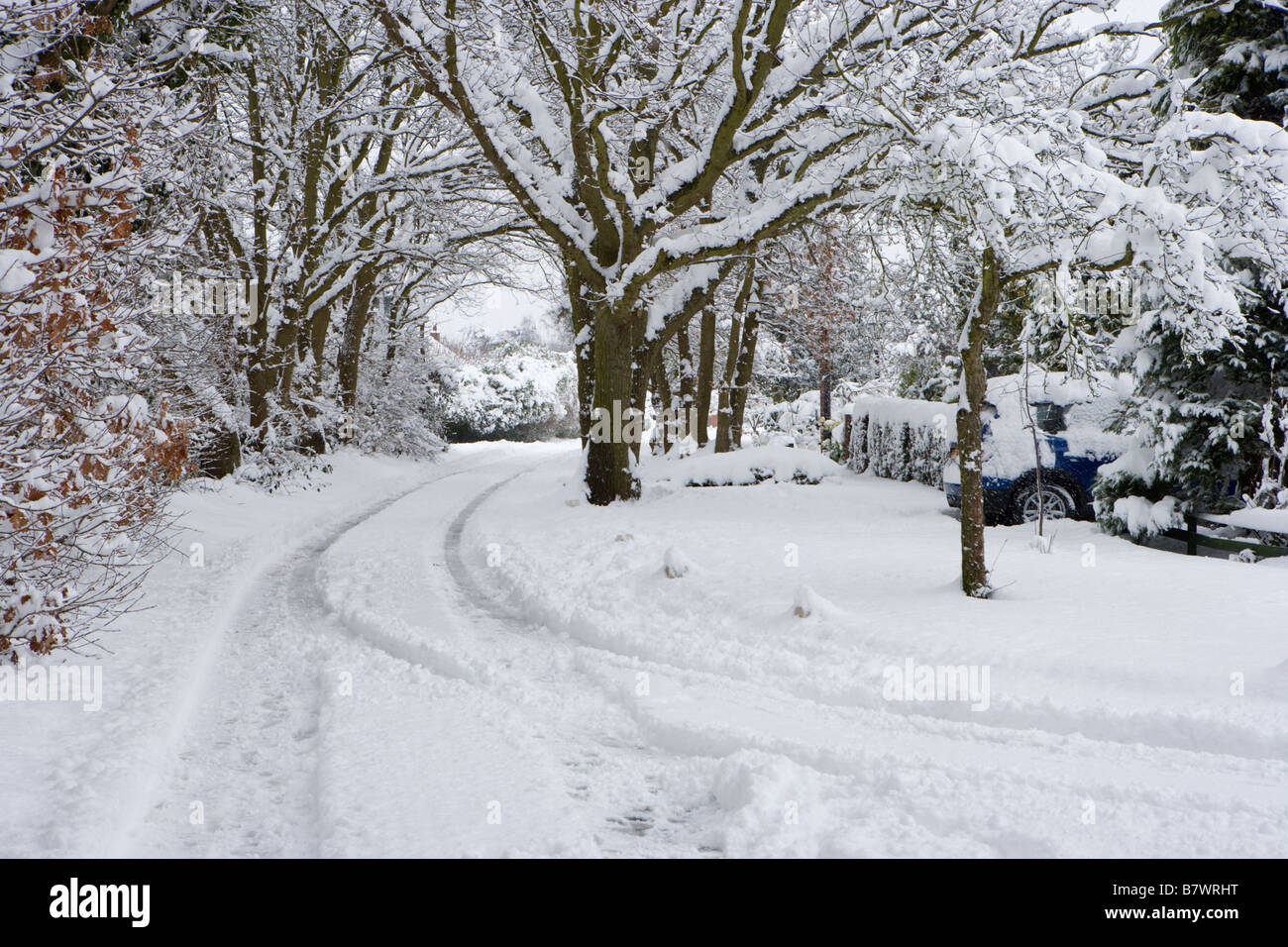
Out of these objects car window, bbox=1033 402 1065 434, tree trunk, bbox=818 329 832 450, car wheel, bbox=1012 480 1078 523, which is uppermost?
tree trunk, bbox=818 329 832 450

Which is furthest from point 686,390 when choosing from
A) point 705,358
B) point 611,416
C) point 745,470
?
point 611,416

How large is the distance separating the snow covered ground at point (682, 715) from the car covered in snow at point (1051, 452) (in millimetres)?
2755

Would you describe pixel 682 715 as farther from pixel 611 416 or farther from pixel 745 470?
pixel 745 470

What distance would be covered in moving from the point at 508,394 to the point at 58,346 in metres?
34.6

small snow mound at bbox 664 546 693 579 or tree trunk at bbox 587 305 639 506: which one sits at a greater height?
tree trunk at bbox 587 305 639 506

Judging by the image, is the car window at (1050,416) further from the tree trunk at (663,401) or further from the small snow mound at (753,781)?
the tree trunk at (663,401)

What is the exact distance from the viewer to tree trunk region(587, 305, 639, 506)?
1403 cm

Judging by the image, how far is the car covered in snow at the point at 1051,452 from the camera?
39.8ft

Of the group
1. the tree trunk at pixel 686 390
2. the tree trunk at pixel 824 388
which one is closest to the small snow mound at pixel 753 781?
the tree trunk at pixel 686 390

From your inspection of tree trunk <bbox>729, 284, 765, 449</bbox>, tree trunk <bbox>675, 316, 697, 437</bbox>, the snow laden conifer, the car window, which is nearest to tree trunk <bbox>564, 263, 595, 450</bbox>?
tree trunk <bbox>729, 284, 765, 449</bbox>

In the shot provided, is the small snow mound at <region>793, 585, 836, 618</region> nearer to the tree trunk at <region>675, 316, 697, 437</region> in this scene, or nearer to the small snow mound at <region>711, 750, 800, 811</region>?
the small snow mound at <region>711, 750, 800, 811</region>

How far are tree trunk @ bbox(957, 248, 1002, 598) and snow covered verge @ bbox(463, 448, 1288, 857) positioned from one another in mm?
266

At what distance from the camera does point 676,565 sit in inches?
334
